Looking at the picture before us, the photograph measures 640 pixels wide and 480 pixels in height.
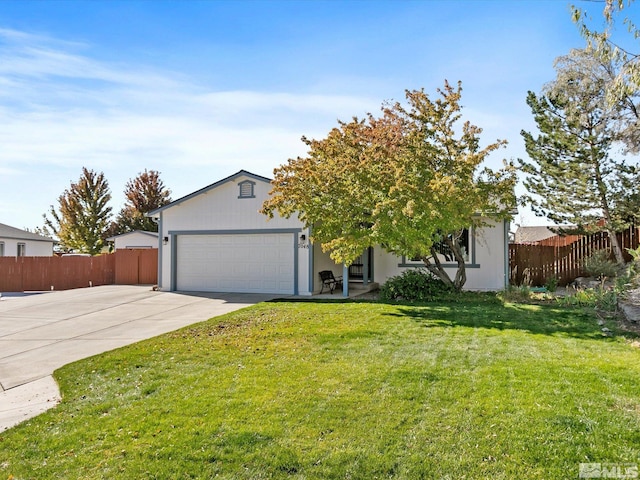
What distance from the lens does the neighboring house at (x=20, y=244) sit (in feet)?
80.3

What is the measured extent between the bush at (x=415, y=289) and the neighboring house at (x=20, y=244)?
74.6ft

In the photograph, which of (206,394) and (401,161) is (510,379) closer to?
(206,394)

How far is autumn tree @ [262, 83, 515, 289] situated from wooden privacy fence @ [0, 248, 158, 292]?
1067 centimetres

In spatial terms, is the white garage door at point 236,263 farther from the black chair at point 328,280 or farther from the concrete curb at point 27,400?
the concrete curb at point 27,400

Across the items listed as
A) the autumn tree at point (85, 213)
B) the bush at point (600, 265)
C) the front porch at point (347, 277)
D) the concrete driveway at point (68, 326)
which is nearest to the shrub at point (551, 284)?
the bush at point (600, 265)

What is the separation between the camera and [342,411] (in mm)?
4078

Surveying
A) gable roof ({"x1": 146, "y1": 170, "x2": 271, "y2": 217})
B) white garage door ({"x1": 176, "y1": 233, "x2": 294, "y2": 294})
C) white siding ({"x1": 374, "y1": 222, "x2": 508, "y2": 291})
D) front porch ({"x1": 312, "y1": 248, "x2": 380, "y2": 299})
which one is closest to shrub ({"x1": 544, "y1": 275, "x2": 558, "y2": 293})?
white siding ({"x1": 374, "y1": 222, "x2": 508, "y2": 291})

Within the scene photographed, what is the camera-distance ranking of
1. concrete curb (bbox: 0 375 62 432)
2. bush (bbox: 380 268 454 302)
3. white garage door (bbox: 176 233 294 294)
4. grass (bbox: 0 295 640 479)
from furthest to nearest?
white garage door (bbox: 176 233 294 294)
bush (bbox: 380 268 454 302)
concrete curb (bbox: 0 375 62 432)
grass (bbox: 0 295 640 479)

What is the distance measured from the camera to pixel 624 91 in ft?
18.2

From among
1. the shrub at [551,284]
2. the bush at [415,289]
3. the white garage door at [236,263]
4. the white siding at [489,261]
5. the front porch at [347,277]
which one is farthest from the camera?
the white garage door at [236,263]

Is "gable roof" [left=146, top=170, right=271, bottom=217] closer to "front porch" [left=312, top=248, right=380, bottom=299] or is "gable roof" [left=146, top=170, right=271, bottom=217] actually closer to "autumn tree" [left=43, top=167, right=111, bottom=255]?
"front porch" [left=312, top=248, right=380, bottom=299]

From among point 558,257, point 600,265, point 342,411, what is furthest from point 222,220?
point 600,265

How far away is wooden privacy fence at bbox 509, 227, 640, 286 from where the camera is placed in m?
15.4

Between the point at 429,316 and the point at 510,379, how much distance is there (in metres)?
4.53
